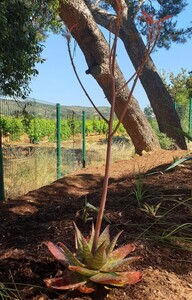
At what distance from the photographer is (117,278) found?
71.8 inches

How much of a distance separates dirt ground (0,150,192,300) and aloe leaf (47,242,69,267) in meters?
0.13

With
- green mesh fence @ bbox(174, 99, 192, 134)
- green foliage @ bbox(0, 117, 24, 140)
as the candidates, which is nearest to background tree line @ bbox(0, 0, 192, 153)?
green foliage @ bbox(0, 117, 24, 140)

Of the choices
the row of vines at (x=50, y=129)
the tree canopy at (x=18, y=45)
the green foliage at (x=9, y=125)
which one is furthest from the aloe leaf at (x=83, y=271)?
the row of vines at (x=50, y=129)

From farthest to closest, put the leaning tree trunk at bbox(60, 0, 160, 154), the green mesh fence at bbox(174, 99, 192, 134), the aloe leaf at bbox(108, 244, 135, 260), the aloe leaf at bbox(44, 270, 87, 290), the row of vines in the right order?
the green mesh fence at bbox(174, 99, 192, 134), the row of vines, the leaning tree trunk at bbox(60, 0, 160, 154), the aloe leaf at bbox(108, 244, 135, 260), the aloe leaf at bbox(44, 270, 87, 290)

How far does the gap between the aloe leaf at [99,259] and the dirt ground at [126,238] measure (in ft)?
0.38

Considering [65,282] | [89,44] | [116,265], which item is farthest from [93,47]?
[65,282]

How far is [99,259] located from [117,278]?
13 centimetres

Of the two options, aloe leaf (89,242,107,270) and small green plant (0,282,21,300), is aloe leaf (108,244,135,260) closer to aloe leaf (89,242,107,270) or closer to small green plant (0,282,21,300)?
aloe leaf (89,242,107,270)

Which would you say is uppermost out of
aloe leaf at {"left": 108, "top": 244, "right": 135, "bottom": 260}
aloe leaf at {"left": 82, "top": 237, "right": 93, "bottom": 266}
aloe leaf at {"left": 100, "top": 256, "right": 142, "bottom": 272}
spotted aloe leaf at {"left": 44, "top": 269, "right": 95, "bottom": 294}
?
aloe leaf at {"left": 82, "top": 237, "right": 93, "bottom": 266}

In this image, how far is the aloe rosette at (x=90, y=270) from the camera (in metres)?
1.82

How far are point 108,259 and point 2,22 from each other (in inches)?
160

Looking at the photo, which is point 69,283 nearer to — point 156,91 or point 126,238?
point 126,238

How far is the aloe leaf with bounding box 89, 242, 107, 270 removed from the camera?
6.08 feet

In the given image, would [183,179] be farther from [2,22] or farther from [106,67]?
[106,67]
